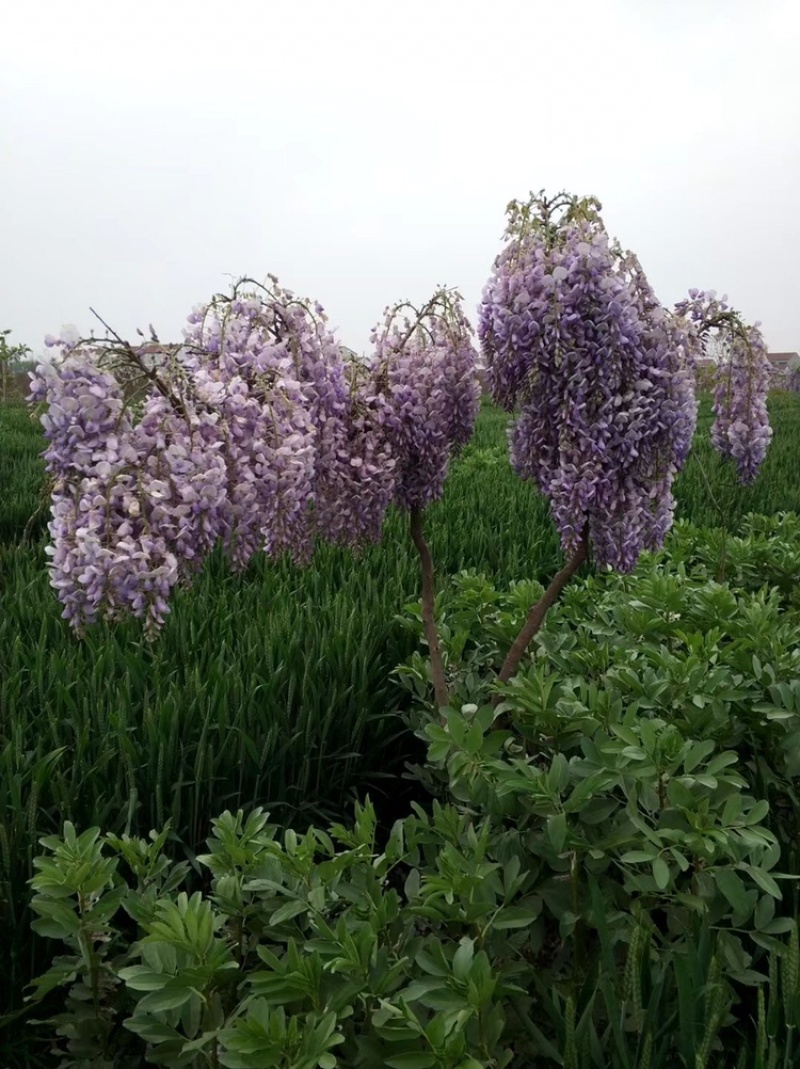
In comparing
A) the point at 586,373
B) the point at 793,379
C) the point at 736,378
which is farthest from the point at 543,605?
the point at 793,379

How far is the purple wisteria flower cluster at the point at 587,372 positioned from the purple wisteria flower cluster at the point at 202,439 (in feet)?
0.86

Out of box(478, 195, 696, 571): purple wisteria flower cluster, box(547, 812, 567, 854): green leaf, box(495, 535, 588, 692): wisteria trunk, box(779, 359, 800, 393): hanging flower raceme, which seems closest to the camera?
box(547, 812, 567, 854): green leaf

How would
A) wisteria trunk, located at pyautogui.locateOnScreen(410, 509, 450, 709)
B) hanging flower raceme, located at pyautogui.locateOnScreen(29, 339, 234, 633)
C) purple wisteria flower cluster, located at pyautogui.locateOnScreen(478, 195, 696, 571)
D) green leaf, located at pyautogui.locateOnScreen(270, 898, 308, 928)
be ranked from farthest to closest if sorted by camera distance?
wisteria trunk, located at pyautogui.locateOnScreen(410, 509, 450, 709), purple wisteria flower cluster, located at pyautogui.locateOnScreen(478, 195, 696, 571), hanging flower raceme, located at pyautogui.locateOnScreen(29, 339, 234, 633), green leaf, located at pyautogui.locateOnScreen(270, 898, 308, 928)

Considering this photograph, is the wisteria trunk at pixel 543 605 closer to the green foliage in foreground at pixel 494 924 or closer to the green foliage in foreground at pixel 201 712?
the green foliage in foreground at pixel 494 924

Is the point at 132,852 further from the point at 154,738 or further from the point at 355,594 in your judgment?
the point at 355,594

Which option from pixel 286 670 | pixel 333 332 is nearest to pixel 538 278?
pixel 333 332

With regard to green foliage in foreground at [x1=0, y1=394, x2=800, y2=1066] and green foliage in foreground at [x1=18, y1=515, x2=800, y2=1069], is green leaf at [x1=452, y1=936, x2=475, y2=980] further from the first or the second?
green foliage in foreground at [x1=0, y1=394, x2=800, y2=1066]

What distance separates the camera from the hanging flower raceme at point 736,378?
8.12 ft

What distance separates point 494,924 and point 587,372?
1.17 metres

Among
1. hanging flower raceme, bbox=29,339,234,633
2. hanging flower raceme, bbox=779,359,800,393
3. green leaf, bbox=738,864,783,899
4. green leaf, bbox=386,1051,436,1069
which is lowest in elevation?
green leaf, bbox=386,1051,436,1069

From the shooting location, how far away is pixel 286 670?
8.07 ft

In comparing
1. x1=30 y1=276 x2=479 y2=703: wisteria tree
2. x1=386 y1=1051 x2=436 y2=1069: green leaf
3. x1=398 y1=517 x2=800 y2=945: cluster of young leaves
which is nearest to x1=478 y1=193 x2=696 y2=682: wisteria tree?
x1=30 y1=276 x2=479 y2=703: wisteria tree

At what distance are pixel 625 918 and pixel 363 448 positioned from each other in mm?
1201

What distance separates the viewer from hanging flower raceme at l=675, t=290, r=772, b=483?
2475 millimetres
